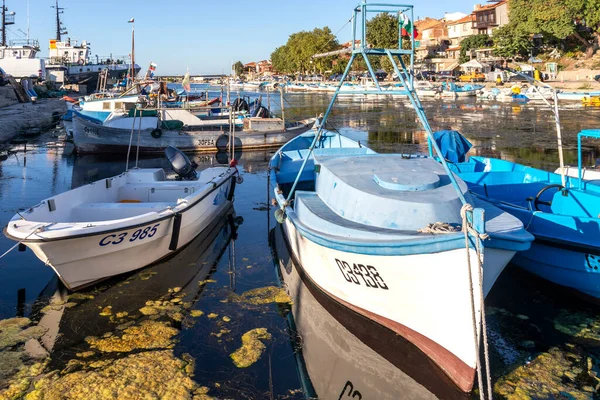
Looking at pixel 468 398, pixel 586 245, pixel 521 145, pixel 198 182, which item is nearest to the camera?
pixel 468 398

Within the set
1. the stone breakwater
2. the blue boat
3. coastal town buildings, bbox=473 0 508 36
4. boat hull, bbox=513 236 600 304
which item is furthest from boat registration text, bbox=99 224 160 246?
coastal town buildings, bbox=473 0 508 36

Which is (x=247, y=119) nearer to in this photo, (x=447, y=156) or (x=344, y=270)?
(x=447, y=156)

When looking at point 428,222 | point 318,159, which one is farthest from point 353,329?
point 318,159

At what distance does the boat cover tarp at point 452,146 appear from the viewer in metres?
13.6

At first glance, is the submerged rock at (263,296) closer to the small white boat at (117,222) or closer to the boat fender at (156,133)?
the small white boat at (117,222)

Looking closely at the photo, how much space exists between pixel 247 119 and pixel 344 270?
19.0m

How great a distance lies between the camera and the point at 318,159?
9.33 meters

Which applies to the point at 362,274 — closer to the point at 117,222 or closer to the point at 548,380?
the point at 548,380

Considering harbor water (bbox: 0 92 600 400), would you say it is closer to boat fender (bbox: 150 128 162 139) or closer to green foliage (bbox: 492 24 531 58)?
boat fender (bbox: 150 128 162 139)

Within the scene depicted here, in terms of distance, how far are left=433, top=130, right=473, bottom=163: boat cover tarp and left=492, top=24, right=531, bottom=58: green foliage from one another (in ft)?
183

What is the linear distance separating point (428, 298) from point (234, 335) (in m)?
2.75

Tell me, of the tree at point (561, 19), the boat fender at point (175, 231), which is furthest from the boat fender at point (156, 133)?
the tree at point (561, 19)

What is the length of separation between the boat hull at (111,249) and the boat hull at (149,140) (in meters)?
13.6

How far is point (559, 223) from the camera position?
7.97m
